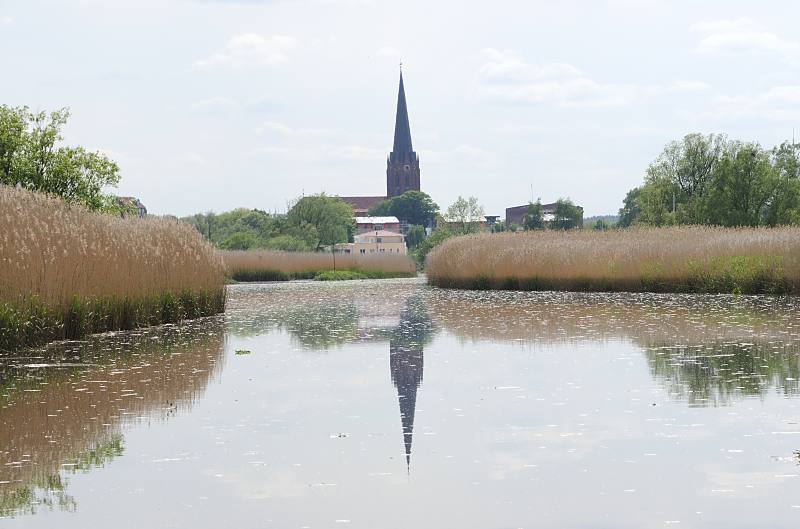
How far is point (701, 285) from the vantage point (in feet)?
95.1

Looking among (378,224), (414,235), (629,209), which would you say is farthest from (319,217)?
(378,224)

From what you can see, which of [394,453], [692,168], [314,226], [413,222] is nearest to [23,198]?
[394,453]

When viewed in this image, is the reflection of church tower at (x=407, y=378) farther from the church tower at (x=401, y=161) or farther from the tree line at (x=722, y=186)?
the church tower at (x=401, y=161)

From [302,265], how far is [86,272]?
38.4m

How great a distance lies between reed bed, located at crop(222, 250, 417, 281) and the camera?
51.2 m

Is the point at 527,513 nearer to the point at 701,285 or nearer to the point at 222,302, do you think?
the point at 222,302

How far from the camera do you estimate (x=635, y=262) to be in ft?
101

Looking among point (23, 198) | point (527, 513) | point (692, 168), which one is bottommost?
point (527, 513)

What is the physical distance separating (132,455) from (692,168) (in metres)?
63.3

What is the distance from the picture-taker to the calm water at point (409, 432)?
6.27 m

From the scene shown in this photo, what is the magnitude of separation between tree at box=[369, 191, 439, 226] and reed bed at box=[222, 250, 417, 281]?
114m

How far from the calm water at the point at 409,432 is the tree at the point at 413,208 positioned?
516ft

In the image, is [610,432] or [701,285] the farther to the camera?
[701,285]

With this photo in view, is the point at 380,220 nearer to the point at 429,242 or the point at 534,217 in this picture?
the point at 534,217
